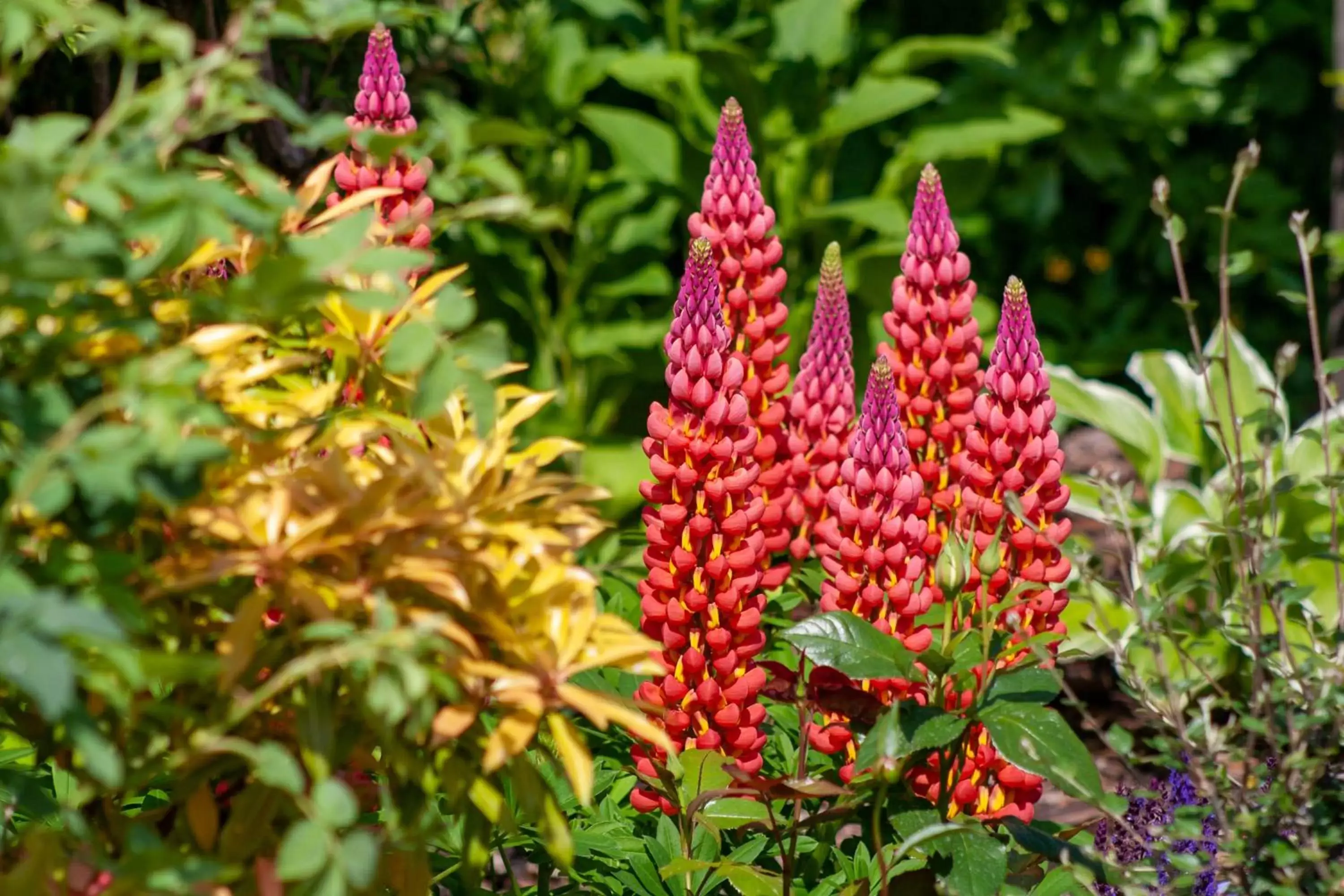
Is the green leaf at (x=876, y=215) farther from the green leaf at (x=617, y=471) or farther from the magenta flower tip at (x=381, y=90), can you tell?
the magenta flower tip at (x=381, y=90)

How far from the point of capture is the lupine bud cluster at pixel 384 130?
2025mm

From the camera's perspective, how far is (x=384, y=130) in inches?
80.1

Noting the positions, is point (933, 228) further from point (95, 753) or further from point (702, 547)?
point (95, 753)

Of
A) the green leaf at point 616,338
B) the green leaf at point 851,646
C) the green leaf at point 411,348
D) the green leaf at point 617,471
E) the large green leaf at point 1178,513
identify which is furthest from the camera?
the green leaf at point 616,338

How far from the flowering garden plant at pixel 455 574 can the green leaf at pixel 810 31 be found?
218 centimetres

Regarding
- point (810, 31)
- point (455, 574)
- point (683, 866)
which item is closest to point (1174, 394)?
point (810, 31)

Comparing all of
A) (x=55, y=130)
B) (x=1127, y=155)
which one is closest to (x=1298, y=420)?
(x=1127, y=155)

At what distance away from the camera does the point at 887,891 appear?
5.79 feet

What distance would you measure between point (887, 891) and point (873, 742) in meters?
0.28

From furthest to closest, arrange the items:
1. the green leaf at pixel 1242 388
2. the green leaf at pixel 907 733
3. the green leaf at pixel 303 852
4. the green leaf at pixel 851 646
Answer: the green leaf at pixel 1242 388 → the green leaf at pixel 851 646 → the green leaf at pixel 907 733 → the green leaf at pixel 303 852

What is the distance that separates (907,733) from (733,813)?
324 mm

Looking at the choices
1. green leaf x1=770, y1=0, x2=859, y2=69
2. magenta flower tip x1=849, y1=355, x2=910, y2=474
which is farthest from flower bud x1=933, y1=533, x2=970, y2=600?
green leaf x1=770, y1=0, x2=859, y2=69

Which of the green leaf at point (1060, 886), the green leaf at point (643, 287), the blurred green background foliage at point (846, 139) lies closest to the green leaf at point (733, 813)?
the green leaf at point (1060, 886)

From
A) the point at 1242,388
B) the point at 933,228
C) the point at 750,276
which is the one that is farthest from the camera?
the point at 1242,388
